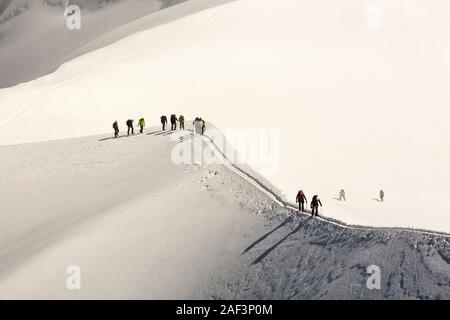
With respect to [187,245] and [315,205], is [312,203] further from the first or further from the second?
[187,245]

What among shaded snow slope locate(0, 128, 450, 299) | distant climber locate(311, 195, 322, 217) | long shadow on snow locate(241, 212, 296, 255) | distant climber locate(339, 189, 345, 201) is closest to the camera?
shaded snow slope locate(0, 128, 450, 299)

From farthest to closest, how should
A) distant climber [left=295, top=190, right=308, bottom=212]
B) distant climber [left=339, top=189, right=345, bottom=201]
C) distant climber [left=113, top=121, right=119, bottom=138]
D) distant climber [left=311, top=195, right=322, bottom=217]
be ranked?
distant climber [left=113, top=121, right=119, bottom=138]
distant climber [left=339, top=189, right=345, bottom=201]
distant climber [left=295, top=190, right=308, bottom=212]
distant climber [left=311, top=195, right=322, bottom=217]

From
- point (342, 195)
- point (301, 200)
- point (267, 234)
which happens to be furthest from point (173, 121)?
point (267, 234)

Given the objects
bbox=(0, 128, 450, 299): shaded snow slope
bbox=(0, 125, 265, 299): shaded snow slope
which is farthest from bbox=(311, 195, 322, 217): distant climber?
bbox=(0, 125, 265, 299): shaded snow slope

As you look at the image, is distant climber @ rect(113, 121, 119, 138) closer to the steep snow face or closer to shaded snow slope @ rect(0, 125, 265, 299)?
shaded snow slope @ rect(0, 125, 265, 299)
